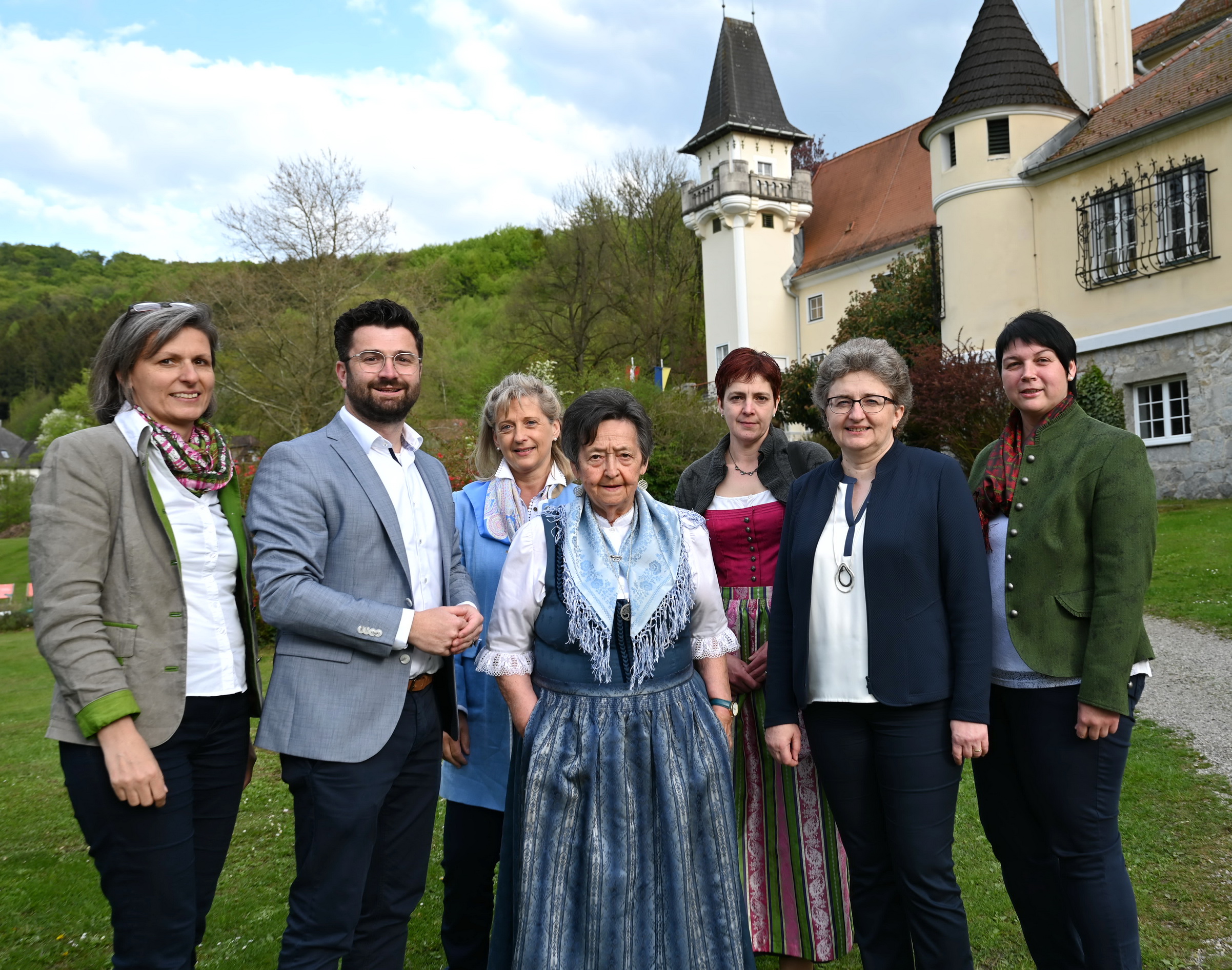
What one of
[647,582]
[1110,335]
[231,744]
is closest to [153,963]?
[231,744]

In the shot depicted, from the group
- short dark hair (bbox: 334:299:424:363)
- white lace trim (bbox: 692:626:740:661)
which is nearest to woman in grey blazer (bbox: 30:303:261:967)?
short dark hair (bbox: 334:299:424:363)

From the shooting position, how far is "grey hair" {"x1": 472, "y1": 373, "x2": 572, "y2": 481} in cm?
361

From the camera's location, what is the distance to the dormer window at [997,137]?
67.3ft

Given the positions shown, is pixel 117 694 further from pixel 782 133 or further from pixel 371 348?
pixel 782 133

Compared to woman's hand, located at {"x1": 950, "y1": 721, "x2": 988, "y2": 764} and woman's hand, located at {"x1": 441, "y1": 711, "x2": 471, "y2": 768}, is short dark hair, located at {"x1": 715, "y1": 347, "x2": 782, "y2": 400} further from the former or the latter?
woman's hand, located at {"x1": 441, "y1": 711, "x2": 471, "y2": 768}

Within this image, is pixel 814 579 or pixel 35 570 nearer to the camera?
pixel 35 570

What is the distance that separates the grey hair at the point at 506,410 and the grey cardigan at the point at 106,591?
1.41 m

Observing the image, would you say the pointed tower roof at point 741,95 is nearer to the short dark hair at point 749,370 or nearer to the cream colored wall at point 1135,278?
the cream colored wall at point 1135,278

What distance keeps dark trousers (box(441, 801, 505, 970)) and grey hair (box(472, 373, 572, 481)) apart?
1.39 metres

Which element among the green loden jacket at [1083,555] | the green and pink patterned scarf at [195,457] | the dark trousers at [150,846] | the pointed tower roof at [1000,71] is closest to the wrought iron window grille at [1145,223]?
the pointed tower roof at [1000,71]

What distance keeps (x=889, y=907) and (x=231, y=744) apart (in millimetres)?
2155

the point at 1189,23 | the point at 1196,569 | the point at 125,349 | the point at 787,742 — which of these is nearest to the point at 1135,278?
the point at 1196,569

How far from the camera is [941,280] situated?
22250 millimetres

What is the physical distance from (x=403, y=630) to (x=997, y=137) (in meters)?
22.1
